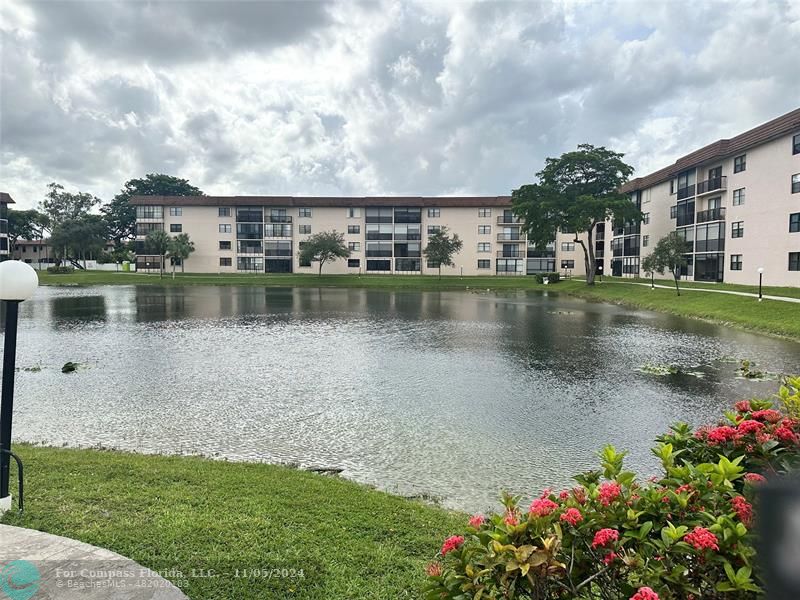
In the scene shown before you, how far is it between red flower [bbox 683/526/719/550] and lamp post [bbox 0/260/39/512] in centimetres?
650

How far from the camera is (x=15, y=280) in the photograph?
5957 millimetres

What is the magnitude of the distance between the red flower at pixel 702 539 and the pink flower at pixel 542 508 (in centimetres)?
70

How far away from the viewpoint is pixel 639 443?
33.7 ft

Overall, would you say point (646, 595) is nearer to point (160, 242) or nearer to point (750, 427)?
point (750, 427)

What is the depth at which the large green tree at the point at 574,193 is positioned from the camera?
203 ft

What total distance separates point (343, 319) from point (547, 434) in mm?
22116

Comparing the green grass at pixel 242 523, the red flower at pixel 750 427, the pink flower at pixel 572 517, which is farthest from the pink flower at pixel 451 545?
the red flower at pixel 750 427

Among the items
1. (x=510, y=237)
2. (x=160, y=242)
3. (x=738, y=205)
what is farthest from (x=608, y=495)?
(x=510, y=237)

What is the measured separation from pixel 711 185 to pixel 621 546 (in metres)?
63.2

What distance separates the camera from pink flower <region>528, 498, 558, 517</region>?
118 inches

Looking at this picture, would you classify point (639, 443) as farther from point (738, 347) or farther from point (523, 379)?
point (738, 347)

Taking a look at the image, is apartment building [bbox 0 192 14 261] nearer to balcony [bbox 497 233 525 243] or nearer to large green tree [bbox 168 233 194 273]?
large green tree [bbox 168 233 194 273]

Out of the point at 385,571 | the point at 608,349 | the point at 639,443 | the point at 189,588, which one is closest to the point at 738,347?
the point at 608,349

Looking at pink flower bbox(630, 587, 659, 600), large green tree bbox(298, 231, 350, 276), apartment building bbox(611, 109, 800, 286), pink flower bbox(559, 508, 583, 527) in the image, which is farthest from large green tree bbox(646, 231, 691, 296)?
pink flower bbox(630, 587, 659, 600)
